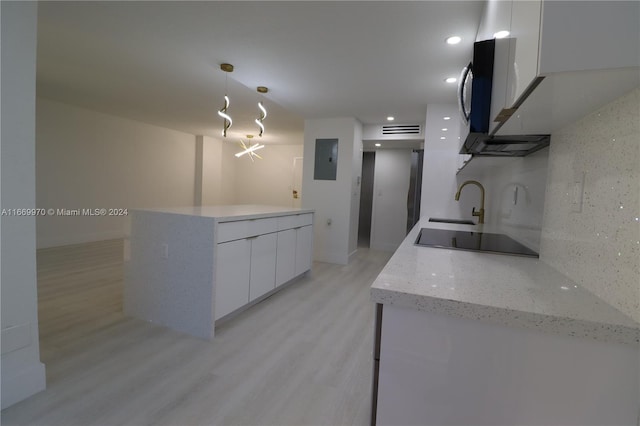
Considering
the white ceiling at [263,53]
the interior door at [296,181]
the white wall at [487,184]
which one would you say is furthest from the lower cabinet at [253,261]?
the interior door at [296,181]

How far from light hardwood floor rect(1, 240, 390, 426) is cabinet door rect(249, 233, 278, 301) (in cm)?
18

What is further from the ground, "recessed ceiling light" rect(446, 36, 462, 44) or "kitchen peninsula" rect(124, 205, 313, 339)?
"recessed ceiling light" rect(446, 36, 462, 44)

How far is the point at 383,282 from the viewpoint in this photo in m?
0.82

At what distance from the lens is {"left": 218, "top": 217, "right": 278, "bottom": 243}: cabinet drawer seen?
7.18 feet

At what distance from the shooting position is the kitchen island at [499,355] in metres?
0.64

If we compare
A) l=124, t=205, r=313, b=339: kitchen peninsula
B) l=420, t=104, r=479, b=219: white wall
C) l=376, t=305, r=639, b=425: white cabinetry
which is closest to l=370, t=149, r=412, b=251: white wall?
l=420, t=104, r=479, b=219: white wall

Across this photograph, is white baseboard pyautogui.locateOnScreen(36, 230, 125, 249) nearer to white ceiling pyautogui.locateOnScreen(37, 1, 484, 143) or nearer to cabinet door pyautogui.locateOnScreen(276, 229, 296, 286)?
white ceiling pyautogui.locateOnScreen(37, 1, 484, 143)

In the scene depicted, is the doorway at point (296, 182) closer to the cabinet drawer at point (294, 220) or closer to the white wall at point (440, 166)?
the cabinet drawer at point (294, 220)

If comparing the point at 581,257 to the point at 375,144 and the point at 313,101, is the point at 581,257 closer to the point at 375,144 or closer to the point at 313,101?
the point at 313,101

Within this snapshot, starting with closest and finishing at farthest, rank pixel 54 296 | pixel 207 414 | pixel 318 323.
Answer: pixel 207 414
pixel 318 323
pixel 54 296

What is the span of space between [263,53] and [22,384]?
266cm

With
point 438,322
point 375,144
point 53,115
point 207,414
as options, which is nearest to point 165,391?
point 207,414

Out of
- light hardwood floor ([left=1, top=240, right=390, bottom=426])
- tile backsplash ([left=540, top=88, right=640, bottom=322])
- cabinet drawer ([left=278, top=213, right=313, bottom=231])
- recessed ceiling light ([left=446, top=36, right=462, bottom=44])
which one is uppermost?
recessed ceiling light ([left=446, top=36, right=462, bottom=44])

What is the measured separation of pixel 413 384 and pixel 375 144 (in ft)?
16.3
